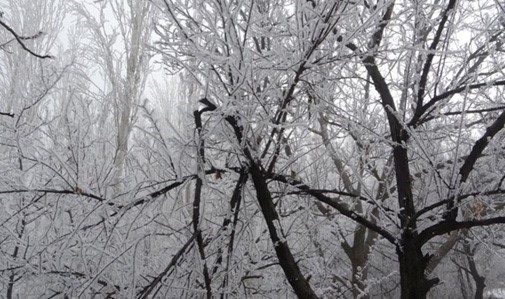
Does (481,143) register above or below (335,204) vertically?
above

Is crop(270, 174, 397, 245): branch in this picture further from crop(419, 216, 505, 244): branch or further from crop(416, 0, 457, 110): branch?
crop(416, 0, 457, 110): branch

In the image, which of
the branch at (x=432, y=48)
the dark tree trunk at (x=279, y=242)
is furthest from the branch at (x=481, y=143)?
the dark tree trunk at (x=279, y=242)

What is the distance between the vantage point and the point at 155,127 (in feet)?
6.17

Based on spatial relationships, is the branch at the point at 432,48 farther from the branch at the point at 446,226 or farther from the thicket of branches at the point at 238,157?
the branch at the point at 446,226

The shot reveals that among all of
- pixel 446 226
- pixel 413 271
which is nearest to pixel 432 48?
pixel 446 226

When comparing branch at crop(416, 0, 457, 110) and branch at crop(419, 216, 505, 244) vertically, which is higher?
branch at crop(416, 0, 457, 110)

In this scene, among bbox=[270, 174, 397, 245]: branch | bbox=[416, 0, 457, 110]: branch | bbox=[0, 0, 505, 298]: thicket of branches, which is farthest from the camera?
bbox=[416, 0, 457, 110]: branch

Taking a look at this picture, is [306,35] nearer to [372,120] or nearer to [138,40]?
[372,120]

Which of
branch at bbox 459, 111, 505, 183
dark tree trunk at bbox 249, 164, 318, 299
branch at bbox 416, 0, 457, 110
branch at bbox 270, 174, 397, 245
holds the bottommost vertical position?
dark tree trunk at bbox 249, 164, 318, 299

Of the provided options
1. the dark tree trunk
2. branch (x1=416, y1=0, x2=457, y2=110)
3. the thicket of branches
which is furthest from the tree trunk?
branch (x1=416, y1=0, x2=457, y2=110)

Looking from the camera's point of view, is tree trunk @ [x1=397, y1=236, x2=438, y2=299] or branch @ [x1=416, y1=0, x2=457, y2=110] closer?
tree trunk @ [x1=397, y1=236, x2=438, y2=299]

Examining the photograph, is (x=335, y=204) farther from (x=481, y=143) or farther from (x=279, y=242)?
(x=481, y=143)

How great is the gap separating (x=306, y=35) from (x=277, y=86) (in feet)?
1.21

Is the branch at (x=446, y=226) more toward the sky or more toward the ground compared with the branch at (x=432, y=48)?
more toward the ground
